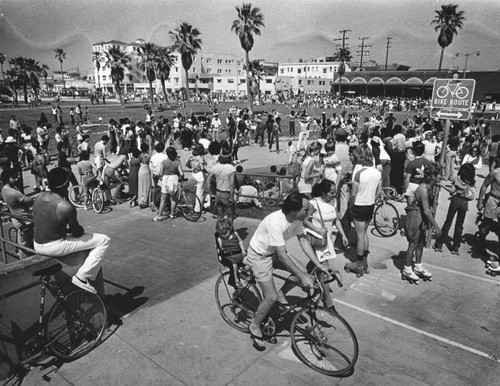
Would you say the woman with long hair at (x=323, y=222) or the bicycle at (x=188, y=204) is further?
the bicycle at (x=188, y=204)

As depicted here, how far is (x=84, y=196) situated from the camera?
1121 cm

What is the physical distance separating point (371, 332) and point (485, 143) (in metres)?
18.0

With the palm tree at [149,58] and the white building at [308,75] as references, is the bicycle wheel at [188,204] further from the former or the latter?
the white building at [308,75]

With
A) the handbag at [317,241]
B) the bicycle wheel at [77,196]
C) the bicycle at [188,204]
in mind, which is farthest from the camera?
the bicycle wheel at [77,196]

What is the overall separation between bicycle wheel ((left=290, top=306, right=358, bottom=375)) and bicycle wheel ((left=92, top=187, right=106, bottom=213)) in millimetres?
7933

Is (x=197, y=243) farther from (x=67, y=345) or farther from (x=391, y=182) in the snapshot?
(x=391, y=182)

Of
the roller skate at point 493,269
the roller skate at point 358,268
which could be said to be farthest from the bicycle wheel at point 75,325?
the roller skate at point 493,269

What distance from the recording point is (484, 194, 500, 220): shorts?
6.86m

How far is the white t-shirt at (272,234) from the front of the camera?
427 centimetres

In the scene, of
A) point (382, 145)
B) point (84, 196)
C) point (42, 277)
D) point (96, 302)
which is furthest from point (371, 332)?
point (84, 196)

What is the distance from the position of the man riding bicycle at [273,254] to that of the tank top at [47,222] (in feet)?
7.55

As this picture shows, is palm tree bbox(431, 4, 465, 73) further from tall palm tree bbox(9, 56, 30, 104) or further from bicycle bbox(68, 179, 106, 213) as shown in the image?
tall palm tree bbox(9, 56, 30, 104)

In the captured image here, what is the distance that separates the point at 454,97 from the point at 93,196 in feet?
30.8

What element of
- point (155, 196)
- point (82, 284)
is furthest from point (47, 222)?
point (155, 196)
